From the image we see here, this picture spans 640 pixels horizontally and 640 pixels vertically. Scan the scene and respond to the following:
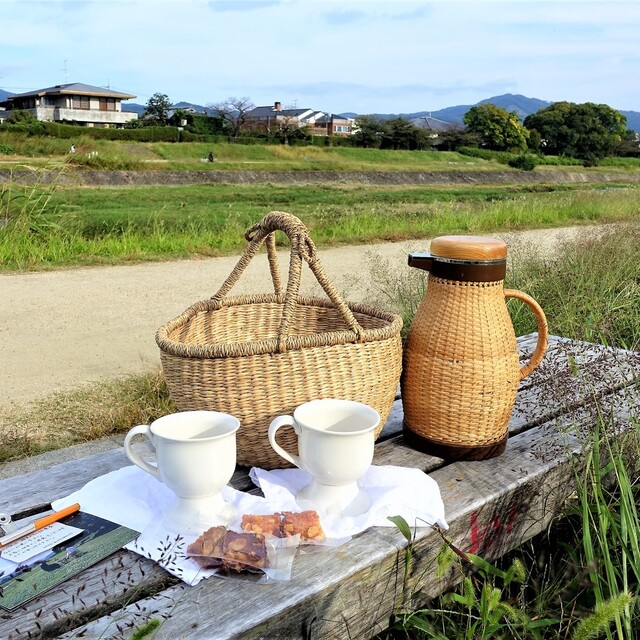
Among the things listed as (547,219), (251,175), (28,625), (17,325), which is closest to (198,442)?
(28,625)

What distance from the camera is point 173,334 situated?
1838 millimetres

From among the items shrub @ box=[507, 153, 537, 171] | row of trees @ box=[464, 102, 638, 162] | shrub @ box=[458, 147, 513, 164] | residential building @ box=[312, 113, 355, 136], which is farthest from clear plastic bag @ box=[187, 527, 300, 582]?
residential building @ box=[312, 113, 355, 136]

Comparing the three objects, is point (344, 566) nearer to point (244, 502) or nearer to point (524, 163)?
point (244, 502)

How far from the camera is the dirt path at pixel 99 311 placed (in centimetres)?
436

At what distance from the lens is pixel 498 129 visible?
6256cm

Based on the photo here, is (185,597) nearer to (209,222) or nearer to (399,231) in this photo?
(399,231)

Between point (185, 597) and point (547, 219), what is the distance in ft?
37.4

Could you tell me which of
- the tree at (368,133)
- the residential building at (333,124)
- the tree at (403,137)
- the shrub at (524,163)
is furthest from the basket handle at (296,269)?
the residential building at (333,124)

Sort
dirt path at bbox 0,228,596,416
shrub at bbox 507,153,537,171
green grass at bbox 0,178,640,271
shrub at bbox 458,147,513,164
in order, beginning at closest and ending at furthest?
dirt path at bbox 0,228,596,416 → green grass at bbox 0,178,640,271 → shrub at bbox 507,153,537,171 → shrub at bbox 458,147,513,164

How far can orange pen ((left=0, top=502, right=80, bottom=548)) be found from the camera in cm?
127

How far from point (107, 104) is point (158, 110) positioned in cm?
2224

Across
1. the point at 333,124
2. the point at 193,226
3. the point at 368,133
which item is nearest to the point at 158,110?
the point at 368,133

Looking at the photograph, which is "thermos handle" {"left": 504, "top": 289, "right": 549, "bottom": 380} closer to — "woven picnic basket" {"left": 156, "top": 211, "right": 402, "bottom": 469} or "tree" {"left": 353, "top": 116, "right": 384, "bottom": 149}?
"woven picnic basket" {"left": 156, "top": 211, "right": 402, "bottom": 469}

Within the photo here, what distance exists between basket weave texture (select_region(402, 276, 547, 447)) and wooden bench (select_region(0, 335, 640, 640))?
0.28 feet
